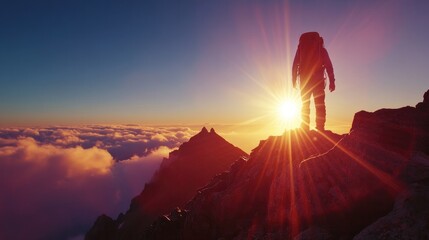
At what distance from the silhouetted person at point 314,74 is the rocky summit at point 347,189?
1.92 m

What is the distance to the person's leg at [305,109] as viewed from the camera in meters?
19.1

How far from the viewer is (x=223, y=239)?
1588 centimetres

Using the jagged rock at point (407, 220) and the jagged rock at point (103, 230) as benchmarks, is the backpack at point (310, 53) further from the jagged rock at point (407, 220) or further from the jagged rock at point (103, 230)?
the jagged rock at point (103, 230)

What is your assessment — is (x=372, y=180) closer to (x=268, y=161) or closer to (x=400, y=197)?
(x=400, y=197)

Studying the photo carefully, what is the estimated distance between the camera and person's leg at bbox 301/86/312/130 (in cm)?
1914

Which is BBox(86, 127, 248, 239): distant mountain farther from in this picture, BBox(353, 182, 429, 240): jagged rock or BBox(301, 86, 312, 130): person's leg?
BBox(353, 182, 429, 240): jagged rock

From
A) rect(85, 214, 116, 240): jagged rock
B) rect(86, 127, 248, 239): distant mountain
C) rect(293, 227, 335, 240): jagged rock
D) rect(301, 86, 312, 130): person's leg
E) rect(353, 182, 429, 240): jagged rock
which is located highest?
rect(301, 86, 312, 130): person's leg

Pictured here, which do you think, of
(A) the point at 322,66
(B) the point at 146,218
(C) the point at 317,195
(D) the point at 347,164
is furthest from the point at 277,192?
(B) the point at 146,218

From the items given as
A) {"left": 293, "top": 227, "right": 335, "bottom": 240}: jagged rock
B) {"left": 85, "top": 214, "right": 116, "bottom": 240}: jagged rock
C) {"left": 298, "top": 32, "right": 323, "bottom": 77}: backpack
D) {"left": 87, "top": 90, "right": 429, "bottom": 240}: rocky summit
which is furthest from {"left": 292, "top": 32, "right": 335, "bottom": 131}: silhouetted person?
{"left": 85, "top": 214, "right": 116, "bottom": 240}: jagged rock

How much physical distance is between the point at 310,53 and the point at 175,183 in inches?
3395

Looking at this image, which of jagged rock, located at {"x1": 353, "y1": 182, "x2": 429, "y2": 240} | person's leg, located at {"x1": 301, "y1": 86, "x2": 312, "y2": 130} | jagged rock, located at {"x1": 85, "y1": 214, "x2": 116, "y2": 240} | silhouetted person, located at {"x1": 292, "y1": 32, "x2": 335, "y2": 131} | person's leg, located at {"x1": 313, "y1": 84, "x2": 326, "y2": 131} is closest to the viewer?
jagged rock, located at {"x1": 353, "y1": 182, "x2": 429, "y2": 240}

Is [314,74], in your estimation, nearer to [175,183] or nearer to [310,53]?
[310,53]

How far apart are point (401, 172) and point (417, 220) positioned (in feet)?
7.51

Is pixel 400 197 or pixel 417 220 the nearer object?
pixel 417 220
